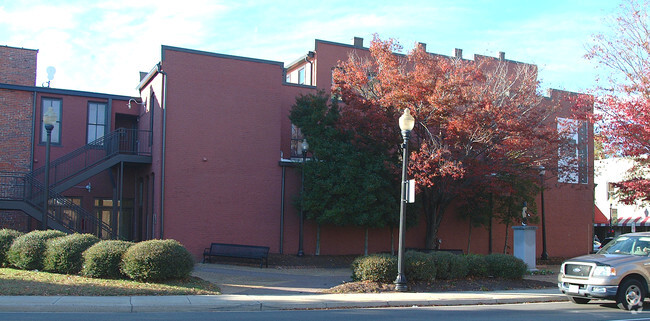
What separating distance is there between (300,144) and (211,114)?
4.50 metres

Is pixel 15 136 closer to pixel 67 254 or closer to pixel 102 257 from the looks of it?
pixel 67 254

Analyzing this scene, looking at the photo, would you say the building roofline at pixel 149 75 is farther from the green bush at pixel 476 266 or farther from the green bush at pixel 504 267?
the green bush at pixel 504 267

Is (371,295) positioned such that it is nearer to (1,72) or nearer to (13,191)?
(13,191)

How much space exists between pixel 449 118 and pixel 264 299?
11.1 metres

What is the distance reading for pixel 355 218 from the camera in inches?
924

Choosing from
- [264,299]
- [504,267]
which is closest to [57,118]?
[264,299]

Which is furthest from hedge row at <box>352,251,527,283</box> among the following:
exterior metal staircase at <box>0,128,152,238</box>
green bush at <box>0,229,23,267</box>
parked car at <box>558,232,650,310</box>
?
exterior metal staircase at <box>0,128,152,238</box>

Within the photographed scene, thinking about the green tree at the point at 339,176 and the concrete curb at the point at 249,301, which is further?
the green tree at the point at 339,176

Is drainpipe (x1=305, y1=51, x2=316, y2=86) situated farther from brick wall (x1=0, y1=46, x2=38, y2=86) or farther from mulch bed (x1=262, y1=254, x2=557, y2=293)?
mulch bed (x1=262, y1=254, x2=557, y2=293)

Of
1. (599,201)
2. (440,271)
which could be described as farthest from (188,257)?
(599,201)

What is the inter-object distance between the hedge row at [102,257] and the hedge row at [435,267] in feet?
15.7

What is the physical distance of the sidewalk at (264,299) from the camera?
11914 millimetres

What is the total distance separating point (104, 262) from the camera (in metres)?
15.1

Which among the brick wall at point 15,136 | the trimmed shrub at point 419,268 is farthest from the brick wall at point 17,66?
the trimmed shrub at point 419,268
